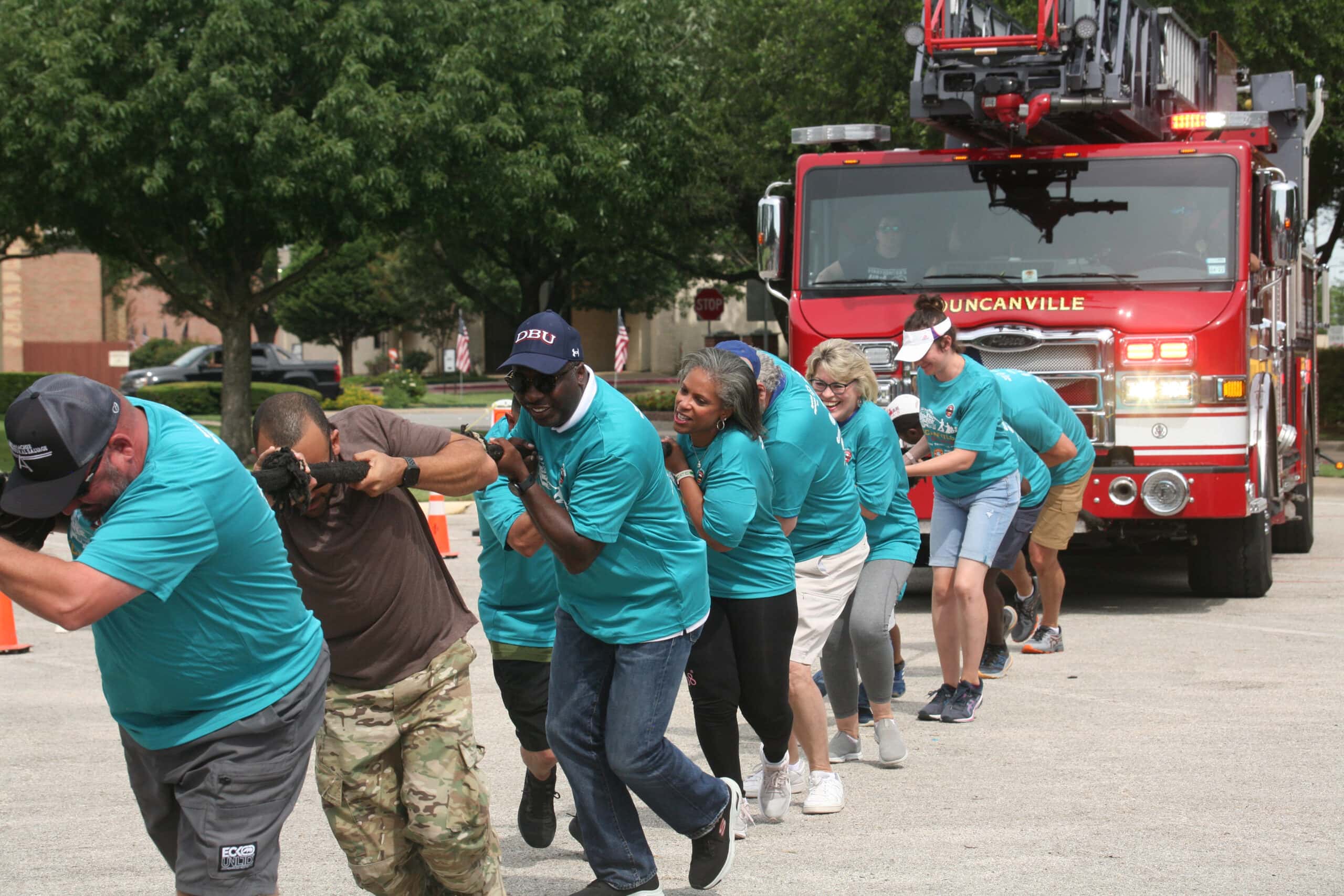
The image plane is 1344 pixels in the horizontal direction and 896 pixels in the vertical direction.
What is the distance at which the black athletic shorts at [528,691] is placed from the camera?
5.09m

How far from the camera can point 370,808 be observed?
13.1 ft

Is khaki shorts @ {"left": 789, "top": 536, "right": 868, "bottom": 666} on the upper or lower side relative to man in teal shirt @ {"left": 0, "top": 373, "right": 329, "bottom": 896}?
lower

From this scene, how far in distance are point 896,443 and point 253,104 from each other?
54.1 ft

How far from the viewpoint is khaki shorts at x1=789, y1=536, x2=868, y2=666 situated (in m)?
5.68

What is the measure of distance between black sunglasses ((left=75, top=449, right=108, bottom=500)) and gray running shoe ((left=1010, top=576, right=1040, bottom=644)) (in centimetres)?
674

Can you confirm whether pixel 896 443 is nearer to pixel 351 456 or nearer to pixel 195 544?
pixel 351 456

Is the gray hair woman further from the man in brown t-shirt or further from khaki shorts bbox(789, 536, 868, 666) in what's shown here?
the man in brown t-shirt

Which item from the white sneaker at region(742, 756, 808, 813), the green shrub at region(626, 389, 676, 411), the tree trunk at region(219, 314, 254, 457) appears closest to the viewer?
the white sneaker at region(742, 756, 808, 813)

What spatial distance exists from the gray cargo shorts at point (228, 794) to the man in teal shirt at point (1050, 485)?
5095mm

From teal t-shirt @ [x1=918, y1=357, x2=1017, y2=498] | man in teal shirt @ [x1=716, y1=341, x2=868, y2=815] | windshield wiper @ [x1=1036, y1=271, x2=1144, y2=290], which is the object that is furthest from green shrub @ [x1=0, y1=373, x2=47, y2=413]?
man in teal shirt @ [x1=716, y1=341, x2=868, y2=815]

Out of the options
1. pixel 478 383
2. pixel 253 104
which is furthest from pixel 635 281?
pixel 253 104

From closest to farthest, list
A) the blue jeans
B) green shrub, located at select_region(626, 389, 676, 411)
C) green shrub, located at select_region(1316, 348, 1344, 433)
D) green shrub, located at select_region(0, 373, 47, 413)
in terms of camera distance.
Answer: the blue jeans, green shrub, located at select_region(1316, 348, 1344, 433), green shrub, located at select_region(0, 373, 47, 413), green shrub, located at select_region(626, 389, 676, 411)

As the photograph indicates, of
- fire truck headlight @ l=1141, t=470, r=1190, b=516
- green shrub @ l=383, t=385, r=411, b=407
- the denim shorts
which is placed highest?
the denim shorts

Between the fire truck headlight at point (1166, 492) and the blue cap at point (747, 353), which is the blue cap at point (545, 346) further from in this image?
the fire truck headlight at point (1166, 492)
